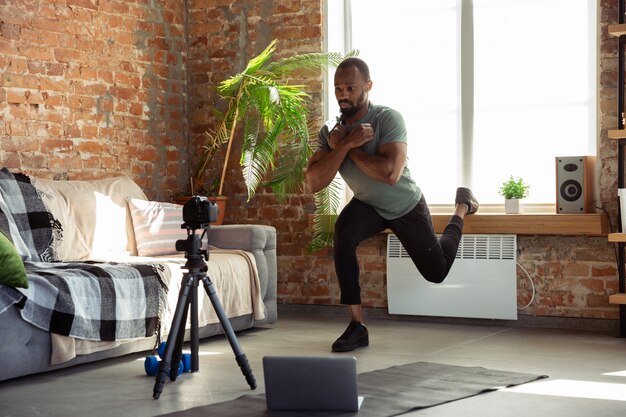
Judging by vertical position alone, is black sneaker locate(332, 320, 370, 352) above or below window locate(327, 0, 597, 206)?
below

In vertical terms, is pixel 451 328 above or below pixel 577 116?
below

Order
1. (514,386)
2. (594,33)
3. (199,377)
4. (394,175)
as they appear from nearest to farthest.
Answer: (514,386)
(199,377)
(394,175)
(594,33)

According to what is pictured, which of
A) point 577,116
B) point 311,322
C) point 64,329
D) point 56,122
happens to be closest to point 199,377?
point 64,329

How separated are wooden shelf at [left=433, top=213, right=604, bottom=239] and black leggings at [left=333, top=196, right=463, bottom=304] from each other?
807mm

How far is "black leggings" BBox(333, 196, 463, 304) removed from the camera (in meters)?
4.93

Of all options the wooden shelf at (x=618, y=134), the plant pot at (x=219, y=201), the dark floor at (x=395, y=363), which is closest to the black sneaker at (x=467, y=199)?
the dark floor at (x=395, y=363)

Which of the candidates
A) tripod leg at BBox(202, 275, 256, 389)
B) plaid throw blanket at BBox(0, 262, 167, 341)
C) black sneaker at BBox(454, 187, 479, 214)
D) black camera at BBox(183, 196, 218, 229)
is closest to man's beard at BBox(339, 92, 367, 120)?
black sneaker at BBox(454, 187, 479, 214)

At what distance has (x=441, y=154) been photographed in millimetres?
6219

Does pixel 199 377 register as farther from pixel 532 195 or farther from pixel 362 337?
pixel 532 195

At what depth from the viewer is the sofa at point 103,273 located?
4117 mm

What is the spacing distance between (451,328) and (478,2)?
→ 84.4 inches

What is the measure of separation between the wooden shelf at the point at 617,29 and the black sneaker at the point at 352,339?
86.3 inches

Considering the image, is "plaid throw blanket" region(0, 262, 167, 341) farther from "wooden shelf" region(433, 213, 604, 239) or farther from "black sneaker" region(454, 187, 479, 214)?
"wooden shelf" region(433, 213, 604, 239)

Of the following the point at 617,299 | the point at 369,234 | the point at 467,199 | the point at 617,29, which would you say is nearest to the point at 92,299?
the point at 369,234
